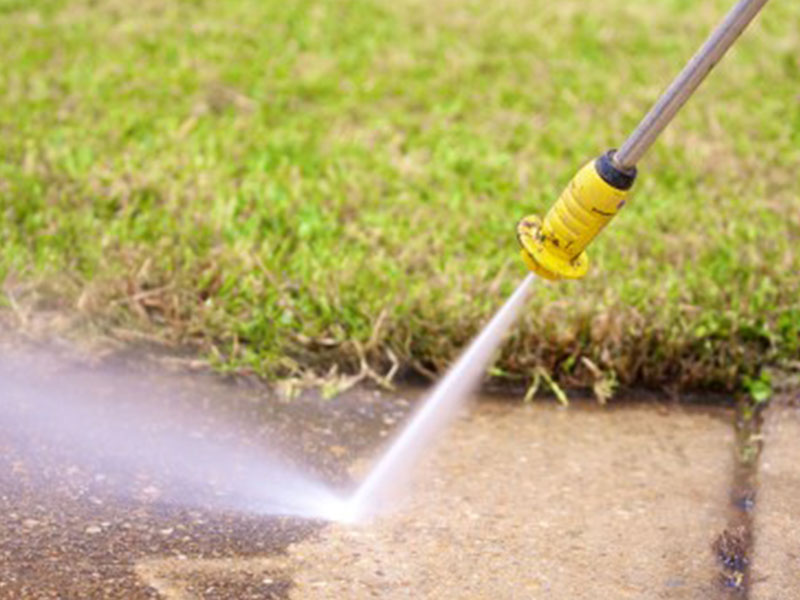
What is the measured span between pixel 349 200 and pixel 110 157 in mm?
603

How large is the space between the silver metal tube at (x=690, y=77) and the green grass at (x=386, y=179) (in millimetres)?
617

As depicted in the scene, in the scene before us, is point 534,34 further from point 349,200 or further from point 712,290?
point 712,290

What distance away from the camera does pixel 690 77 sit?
1936 millimetres

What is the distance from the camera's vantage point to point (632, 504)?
86.3 inches

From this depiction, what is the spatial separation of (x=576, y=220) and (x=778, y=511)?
57 centimetres

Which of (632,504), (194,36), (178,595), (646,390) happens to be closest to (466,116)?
(194,36)

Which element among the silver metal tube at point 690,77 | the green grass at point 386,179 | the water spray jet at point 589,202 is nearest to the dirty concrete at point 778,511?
the green grass at point 386,179

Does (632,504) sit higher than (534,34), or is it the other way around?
(534,34)

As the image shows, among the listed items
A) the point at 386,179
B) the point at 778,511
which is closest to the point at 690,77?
the point at 778,511

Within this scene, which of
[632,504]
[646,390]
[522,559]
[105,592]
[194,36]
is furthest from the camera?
[194,36]

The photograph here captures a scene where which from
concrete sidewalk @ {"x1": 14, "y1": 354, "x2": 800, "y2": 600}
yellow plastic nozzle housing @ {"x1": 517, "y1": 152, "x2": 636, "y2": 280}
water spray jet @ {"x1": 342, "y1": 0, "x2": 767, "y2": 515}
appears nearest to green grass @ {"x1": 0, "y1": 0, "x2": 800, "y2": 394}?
concrete sidewalk @ {"x1": 14, "y1": 354, "x2": 800, "y2": 600}

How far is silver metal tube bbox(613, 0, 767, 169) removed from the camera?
1.90m

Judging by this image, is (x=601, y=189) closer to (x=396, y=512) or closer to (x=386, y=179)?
(x=396, y=512)

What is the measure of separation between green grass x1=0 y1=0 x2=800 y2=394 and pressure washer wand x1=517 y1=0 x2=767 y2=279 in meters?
0.53
